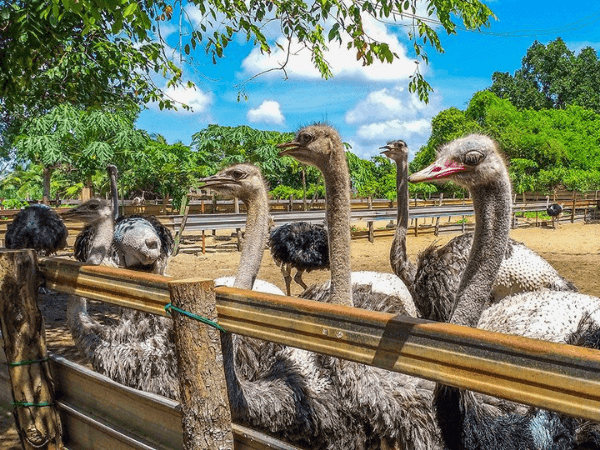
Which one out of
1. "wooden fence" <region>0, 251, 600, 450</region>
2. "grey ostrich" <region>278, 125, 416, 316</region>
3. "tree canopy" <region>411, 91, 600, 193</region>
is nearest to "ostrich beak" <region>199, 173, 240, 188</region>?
"grey ostrich" <region>278, 125, 416, 316</region>

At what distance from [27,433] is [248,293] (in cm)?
136

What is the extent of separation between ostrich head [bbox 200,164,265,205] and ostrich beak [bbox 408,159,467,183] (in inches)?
49.8

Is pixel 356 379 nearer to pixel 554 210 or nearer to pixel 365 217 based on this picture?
pixel 365 217

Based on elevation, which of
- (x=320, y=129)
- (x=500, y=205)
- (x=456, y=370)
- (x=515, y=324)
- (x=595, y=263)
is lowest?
(x=595, y=263)

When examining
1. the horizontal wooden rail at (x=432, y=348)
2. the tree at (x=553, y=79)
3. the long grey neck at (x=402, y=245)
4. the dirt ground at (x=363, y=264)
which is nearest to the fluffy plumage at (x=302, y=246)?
the dirt ground at (x=363, y=264)

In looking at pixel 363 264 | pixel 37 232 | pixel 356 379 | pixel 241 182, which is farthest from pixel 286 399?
pixel 363 264

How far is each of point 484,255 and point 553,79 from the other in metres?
45.5

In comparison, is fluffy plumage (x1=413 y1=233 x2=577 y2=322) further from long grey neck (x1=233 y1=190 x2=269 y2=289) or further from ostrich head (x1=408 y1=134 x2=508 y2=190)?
ostrich head (x1=408 y1=134 x2=508 y2=190)

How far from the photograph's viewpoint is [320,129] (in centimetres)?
299

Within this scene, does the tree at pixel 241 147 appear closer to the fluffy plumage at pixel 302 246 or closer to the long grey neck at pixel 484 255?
the fluffy plumage at pixel 302 246

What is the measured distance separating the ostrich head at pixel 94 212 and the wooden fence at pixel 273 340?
1.89 metres

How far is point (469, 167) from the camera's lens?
237 cm

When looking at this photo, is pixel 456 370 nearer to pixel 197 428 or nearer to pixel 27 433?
pixel 197 428

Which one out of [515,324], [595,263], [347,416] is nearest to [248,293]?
[347,416]
